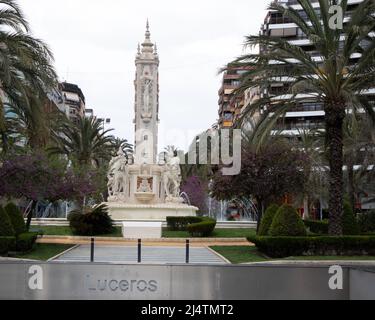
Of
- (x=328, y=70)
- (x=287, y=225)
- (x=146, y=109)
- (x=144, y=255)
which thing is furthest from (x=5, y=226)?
(x=146, y=109)

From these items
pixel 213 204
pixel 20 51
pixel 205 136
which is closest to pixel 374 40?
pixel 20 51

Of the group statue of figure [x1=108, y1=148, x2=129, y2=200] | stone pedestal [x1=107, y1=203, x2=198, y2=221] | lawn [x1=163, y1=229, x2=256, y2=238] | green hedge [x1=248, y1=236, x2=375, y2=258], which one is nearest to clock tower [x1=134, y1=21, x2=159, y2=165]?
statue of figure [x1=108, y1=148, x2=129, y2=200]

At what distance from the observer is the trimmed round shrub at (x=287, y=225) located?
67.3ft

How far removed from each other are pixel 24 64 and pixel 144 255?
286 inches

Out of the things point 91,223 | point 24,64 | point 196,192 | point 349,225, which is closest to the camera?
point 24,64

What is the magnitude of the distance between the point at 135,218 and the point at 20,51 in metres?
17.7

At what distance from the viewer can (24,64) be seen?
61.4 ft

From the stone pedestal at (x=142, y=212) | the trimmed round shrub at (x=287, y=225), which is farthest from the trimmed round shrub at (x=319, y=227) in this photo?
the trimmed round shrub at (x=287, y=225)

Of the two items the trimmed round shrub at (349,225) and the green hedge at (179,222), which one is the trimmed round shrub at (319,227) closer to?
the green hedge at (179,222)

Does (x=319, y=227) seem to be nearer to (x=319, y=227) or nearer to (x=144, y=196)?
(x=319, y=227)

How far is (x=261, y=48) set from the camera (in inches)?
869

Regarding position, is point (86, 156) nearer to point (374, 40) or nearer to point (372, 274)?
point (374, 40)

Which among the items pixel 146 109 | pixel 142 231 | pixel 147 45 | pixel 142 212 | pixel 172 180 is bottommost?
pixel 142 231

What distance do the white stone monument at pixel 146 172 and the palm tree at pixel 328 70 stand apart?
14.6 metres
